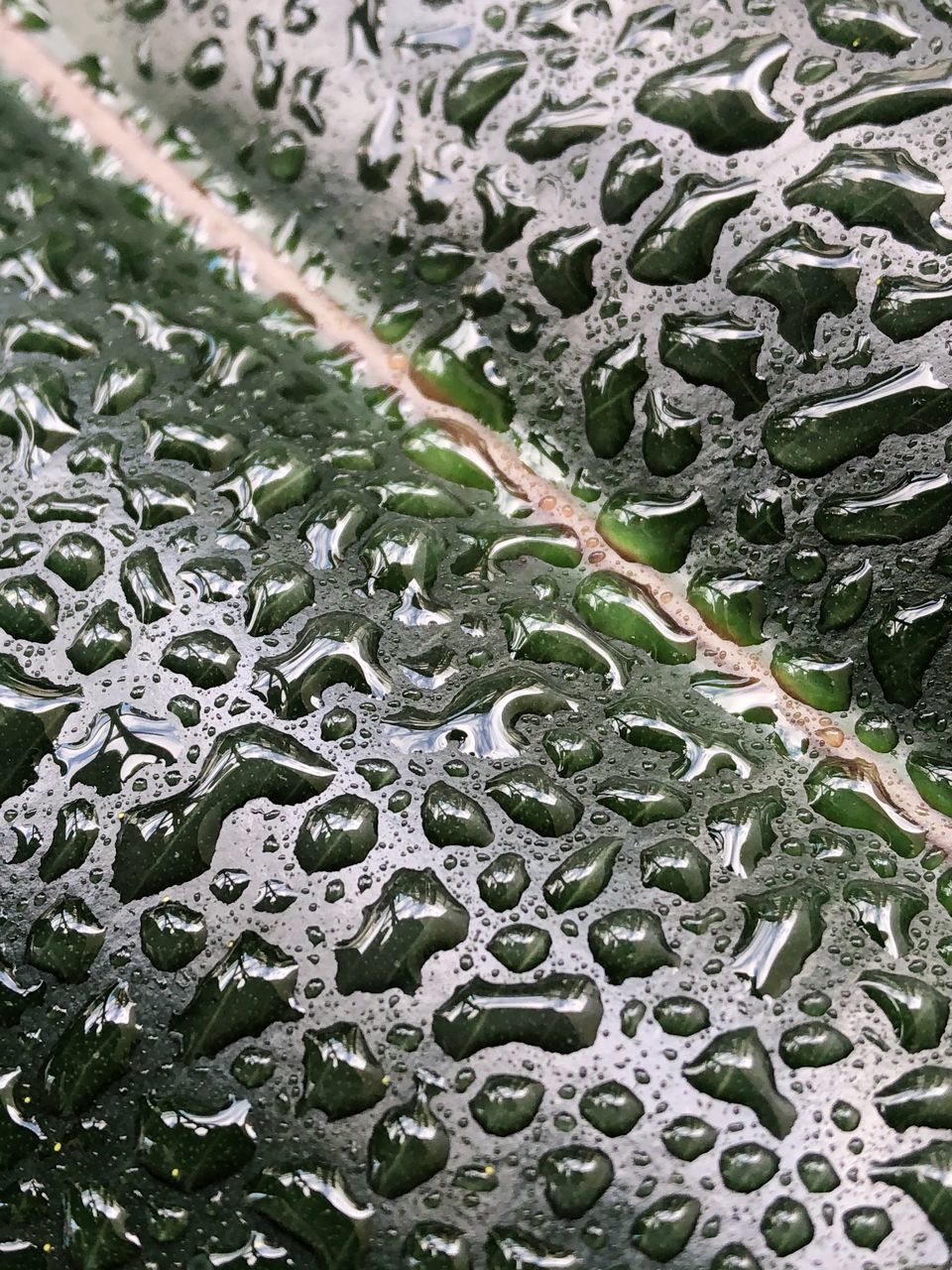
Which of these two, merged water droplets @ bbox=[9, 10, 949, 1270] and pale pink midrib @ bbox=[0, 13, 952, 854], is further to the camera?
pale pink midrib @ bbox=[0, 13, 952, 854]

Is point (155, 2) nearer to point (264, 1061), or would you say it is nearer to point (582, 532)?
point (582, 532)

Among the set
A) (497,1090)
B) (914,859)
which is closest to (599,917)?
(497,1090)

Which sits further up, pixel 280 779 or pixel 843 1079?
pixel 280 779

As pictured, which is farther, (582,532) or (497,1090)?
(582,532)

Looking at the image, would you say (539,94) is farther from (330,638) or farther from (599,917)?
(599,917)

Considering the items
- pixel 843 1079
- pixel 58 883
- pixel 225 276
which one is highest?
pixel 225 276

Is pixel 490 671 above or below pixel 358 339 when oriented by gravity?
below

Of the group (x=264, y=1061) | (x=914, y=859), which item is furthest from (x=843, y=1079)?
(x=264, y=1061)

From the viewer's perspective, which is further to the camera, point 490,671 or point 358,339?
point 358,339

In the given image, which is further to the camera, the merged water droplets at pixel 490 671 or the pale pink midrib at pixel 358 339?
the pale pink midrib at pixel 358 339
